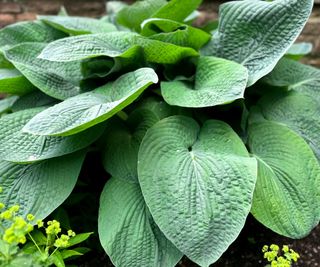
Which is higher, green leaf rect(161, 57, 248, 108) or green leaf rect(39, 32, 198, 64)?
green leaf rect(39, 32, 198, 64)

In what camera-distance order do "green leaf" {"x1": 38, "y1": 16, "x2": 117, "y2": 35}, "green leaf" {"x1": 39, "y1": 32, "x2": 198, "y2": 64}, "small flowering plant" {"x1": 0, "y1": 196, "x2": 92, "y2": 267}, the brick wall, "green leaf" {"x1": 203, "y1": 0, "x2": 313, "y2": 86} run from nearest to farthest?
"small flowering plant" {"x1": 0, "y1": 196, "x2": 92, "y2": 267}
"green leaf" {"x1": 39, "y1": 32, "x2": 198, "y2": 64}
"green leaf" {"x1": 203, "y1": 0, "x2": 313, "y2": 86}
"green leaf" {"x1": 38, "y1": 16, "x2": 117, "y2": 35}
the brick wall

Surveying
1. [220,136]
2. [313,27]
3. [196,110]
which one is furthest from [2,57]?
[313,27]

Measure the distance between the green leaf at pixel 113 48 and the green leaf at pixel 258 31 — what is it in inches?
4.9

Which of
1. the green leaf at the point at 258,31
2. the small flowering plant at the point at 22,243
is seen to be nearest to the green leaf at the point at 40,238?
the small flowering plant at the point at 22,243

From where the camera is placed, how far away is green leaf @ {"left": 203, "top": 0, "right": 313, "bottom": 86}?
4.22ft

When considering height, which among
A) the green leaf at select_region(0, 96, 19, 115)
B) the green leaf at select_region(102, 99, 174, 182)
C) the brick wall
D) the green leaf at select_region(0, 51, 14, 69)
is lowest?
the brick wall

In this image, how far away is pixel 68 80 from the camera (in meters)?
1.39

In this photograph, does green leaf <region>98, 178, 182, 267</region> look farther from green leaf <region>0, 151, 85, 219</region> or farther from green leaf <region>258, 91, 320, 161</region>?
green leaf <region>258, 91, 320, 161</region>

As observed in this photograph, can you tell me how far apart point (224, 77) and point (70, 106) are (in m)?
0.40

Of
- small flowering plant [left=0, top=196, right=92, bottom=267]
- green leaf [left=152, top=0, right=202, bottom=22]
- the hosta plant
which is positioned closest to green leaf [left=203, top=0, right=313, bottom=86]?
the hosta plant

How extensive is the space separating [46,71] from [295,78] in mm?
767

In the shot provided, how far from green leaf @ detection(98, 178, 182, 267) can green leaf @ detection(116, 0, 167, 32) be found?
2.29 ft

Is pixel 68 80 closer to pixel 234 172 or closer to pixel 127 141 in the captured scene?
pixel 127 141

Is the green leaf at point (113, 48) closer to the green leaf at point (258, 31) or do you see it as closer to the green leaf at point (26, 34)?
the green leaf at point (258, 31)
